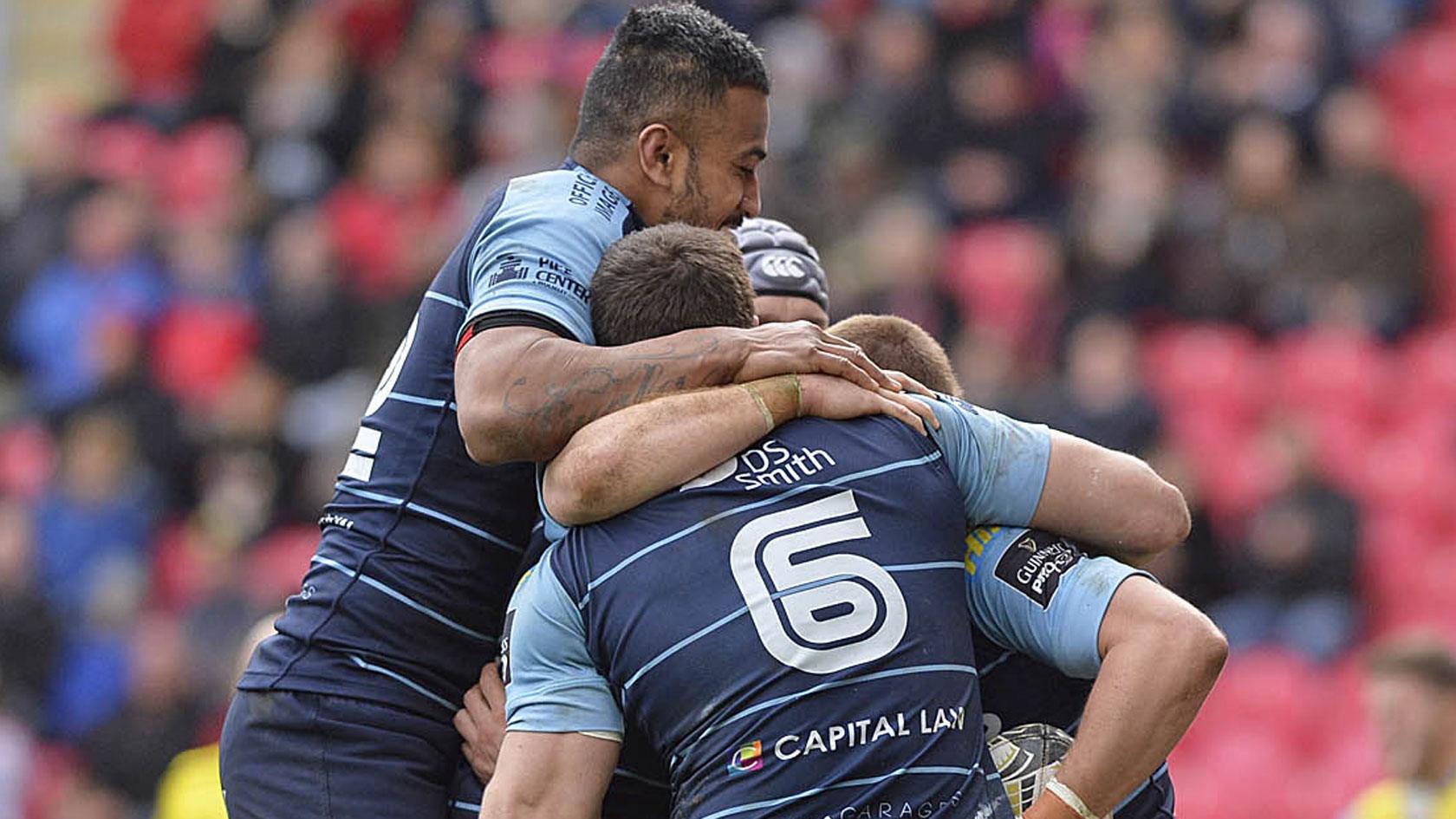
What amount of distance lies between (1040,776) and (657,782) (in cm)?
74

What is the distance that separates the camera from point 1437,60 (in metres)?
13.1

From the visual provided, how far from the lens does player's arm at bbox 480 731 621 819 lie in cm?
376

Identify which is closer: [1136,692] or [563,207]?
[1136,692]

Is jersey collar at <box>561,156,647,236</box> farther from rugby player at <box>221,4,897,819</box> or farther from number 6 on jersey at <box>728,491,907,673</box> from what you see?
number 6 on jersey at <box>728,491,907,673</box>

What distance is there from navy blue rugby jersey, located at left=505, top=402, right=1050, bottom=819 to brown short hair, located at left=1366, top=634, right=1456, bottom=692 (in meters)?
4.44

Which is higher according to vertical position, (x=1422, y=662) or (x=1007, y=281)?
(x=1007, y=281)

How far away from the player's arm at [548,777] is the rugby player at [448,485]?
0.51 m

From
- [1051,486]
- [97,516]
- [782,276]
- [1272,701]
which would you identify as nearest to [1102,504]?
[1051,486]

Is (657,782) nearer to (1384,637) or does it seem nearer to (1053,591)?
(1053,591)

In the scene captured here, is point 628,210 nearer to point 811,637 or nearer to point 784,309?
point 784,309

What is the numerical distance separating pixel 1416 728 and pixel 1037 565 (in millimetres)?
4366

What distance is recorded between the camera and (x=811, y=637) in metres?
3.67

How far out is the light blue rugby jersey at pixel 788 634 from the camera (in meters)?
3.66

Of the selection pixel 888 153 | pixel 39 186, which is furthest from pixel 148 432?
pixel 888 153
